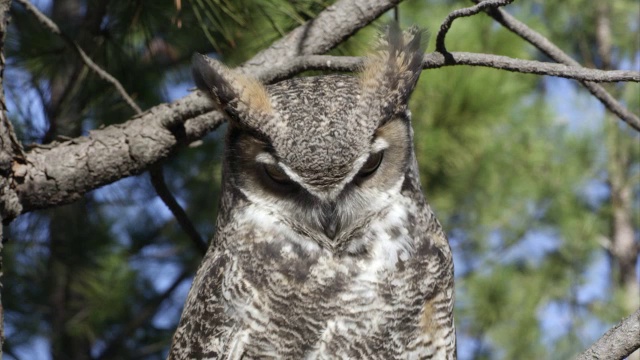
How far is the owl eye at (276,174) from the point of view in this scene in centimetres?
183

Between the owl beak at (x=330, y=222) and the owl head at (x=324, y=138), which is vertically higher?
the owl head at (x=324, y=138)

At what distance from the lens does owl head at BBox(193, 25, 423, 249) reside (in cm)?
178

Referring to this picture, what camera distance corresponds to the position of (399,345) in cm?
198

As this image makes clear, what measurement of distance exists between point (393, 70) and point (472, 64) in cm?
20

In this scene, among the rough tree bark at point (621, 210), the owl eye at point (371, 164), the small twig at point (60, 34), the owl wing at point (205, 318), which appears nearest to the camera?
the owl eye at point (371, 164)

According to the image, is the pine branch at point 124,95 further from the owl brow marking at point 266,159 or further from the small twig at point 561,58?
the small twig at point 561,58

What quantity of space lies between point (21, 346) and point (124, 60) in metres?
2.30

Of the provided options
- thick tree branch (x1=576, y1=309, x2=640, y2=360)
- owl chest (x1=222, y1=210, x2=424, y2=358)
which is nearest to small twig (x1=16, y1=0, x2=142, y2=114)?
owl chest (x1=222, y1=210, x2=424, y2=358)

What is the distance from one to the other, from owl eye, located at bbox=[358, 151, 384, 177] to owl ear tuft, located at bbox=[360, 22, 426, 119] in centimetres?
10

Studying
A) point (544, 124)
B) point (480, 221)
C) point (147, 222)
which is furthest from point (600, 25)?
point (147, 222)

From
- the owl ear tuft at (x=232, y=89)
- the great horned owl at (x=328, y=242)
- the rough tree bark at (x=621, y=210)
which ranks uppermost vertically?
the owl ear tuft at (x=232, y=89)

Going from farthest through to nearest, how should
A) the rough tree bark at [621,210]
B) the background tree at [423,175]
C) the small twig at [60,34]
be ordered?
the rough tree bark at [621,210]
the background tree at [423,175]
the small twig at [60,34]

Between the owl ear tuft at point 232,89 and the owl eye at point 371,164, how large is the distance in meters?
0.23

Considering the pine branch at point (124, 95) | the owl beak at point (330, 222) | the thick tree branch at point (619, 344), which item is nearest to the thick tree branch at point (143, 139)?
the pine branch at point (124, 95)
